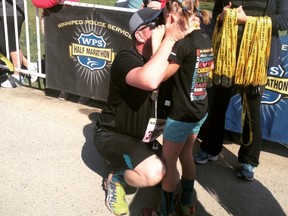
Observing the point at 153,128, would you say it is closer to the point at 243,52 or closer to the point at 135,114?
the point at 135,114

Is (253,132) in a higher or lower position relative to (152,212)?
higher

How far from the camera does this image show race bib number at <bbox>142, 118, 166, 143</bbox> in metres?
2.78

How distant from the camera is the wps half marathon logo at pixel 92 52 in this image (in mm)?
4246

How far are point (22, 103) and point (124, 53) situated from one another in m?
2.34

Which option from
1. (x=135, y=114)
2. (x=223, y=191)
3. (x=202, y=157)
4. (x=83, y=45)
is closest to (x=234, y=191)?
(x=223, y=191)

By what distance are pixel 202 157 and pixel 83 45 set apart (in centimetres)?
186

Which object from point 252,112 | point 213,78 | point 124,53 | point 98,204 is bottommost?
point 98,204

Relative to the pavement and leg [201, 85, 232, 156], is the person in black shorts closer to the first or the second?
the pavement

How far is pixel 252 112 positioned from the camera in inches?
126

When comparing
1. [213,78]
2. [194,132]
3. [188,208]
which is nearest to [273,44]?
[213,78]

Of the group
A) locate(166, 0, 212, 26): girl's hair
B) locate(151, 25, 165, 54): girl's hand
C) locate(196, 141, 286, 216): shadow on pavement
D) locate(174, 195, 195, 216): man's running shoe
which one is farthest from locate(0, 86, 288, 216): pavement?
locate(166, 0, 212, 26): girl's hair

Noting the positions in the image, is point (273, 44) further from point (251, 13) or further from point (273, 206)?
point (273, 206)

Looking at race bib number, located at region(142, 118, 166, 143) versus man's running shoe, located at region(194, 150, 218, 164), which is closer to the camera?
race bib number, located at region(142, 118, 166, 143)

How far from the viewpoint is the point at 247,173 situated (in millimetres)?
3330
